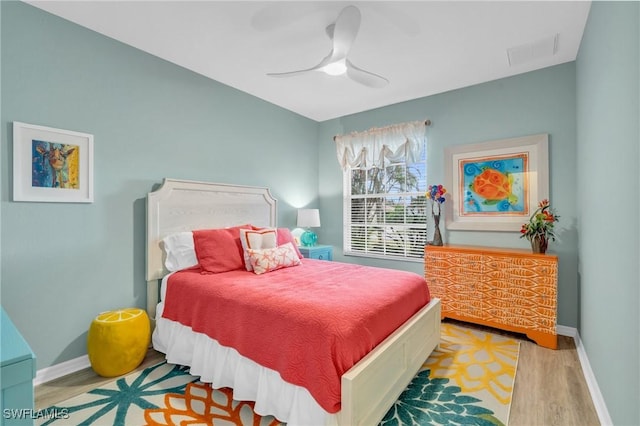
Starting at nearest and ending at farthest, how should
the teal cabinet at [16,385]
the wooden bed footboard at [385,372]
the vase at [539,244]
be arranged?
the teal cabinet at [16,385] → the wooden bed footboard at [385,372] → the vase at [539,244]

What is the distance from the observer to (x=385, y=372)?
177 centimetres

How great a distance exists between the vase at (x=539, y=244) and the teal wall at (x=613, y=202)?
0.44 meters

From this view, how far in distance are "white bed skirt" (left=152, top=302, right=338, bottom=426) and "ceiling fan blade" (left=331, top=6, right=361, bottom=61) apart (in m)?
2.25

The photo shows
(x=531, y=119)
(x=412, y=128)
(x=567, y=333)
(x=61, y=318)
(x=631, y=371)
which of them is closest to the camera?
(x=631, y=371)

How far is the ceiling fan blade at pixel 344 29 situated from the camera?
2064 millimetres

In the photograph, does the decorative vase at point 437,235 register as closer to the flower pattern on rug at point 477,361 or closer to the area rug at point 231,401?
the flower pattern on rug at point 477,361

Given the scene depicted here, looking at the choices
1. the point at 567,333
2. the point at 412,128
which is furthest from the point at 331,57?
the point at 567,333

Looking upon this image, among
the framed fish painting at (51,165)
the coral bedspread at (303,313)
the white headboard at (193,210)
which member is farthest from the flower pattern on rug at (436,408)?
the framed fish painting at (51,165)

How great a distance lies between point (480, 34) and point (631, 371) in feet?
8.12

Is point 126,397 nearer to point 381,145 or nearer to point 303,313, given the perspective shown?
point 303,313

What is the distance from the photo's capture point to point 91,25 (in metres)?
2.42

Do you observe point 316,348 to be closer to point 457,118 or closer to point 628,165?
point 628,165

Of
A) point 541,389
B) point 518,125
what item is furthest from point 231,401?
point 518,125

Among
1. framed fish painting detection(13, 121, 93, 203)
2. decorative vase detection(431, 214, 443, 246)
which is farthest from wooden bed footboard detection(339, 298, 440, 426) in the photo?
framed fish painting detection(13, 121, 93, 203)
